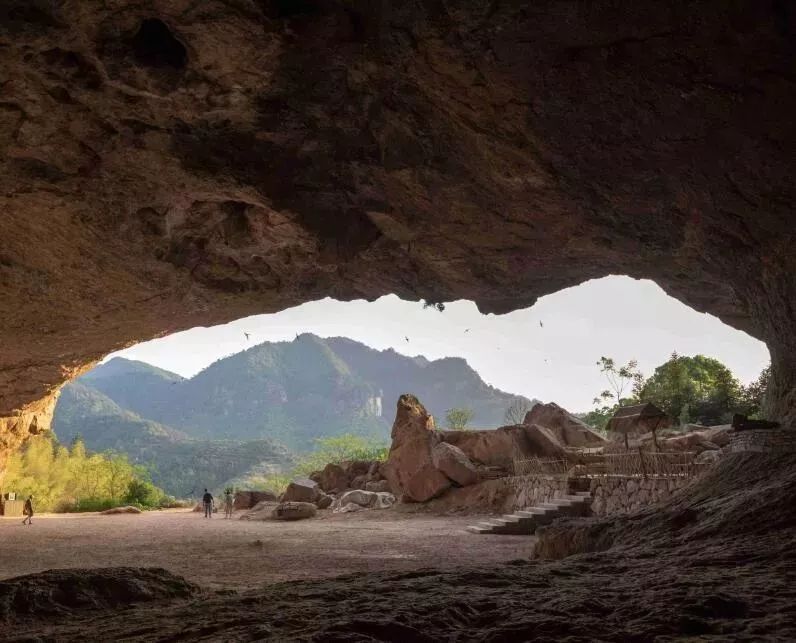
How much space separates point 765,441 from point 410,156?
6862 millimetres

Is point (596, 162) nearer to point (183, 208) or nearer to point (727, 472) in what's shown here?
point (727, 472)

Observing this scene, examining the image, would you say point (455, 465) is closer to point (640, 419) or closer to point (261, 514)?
point (261, 514)

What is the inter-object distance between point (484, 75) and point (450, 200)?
351 cm

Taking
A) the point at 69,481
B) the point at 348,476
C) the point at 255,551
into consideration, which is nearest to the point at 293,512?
the point at 348,476

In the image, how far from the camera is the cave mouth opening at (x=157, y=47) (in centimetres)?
788

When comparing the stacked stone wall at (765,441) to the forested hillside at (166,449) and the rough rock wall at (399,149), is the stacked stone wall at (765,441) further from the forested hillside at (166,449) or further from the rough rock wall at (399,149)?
the forested hillside at (166,449)

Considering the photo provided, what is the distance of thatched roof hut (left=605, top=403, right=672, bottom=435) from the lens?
1580 centimetres

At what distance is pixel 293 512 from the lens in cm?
2247

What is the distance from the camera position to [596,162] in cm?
890

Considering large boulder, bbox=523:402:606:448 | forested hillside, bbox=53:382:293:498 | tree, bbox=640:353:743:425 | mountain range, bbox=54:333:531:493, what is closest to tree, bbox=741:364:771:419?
tree, bbox=640:353:743:425

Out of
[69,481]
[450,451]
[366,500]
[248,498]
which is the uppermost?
[450,451]

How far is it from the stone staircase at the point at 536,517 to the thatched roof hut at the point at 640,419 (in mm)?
2378

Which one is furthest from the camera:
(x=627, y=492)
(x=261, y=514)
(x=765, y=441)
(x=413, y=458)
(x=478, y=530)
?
(x=413, y=458)

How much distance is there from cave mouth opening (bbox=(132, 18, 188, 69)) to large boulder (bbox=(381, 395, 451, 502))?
1956cm
